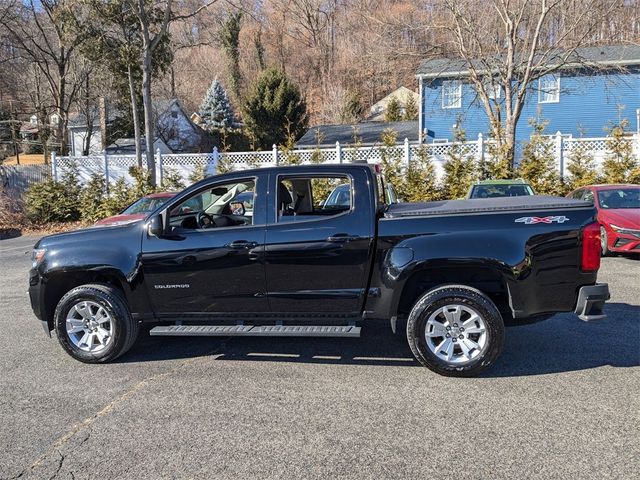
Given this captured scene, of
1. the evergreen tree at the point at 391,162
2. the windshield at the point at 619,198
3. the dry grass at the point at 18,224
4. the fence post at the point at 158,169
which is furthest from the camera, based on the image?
the fence post at the point at 158,169

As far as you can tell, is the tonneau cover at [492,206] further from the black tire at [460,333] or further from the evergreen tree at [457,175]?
the evergreen tree at [457,175]

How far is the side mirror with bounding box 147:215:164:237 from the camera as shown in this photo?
5004 mm

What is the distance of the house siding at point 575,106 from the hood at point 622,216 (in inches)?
680

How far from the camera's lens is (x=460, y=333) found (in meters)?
4.65

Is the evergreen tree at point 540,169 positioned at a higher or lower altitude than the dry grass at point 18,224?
higher

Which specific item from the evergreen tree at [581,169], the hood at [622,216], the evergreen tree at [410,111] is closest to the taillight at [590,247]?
the hood at [622,216]

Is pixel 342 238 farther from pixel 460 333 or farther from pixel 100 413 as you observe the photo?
pixel 100 413

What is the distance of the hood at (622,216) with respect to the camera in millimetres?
9742

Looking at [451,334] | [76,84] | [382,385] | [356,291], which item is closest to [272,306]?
[356,291]

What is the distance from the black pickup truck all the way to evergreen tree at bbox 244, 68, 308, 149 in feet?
107

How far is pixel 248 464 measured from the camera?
131 inches

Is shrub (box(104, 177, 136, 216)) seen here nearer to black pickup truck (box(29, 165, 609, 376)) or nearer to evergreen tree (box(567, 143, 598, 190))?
black pickup truck (box(29, 165, 609, 376))

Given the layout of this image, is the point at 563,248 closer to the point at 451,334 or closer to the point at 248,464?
the point at 451,334

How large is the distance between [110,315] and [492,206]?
3829mm
